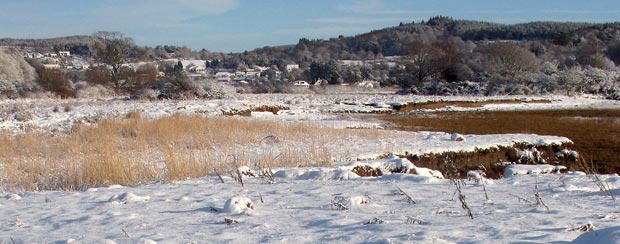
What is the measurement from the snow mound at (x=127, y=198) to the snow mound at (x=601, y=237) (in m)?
4.30

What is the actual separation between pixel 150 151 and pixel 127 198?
548 cm

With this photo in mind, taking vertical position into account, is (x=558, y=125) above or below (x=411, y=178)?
below

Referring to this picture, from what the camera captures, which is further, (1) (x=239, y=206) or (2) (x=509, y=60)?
(2) (x=509, y=60)

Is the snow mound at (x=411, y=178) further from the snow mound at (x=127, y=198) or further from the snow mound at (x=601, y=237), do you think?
the snow mound at (x=601, y=237)

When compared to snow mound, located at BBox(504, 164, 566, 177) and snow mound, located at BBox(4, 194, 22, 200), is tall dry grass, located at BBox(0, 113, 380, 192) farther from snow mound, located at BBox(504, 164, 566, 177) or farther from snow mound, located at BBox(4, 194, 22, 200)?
snow mound, located at BBox(504, 164, 566, 177)

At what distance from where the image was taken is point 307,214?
15.9ft

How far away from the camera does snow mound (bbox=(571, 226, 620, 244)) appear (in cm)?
309

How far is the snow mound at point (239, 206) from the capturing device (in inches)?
195

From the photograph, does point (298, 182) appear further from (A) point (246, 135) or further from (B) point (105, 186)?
(A) point (246, 135)

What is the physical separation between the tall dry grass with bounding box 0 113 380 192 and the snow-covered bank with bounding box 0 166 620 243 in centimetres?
89

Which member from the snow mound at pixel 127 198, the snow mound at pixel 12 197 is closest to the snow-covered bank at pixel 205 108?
the snow mound at pixel 12 197

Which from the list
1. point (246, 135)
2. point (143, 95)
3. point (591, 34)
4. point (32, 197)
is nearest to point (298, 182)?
point (32, 197)

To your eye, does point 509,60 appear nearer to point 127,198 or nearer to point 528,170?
point 528,170

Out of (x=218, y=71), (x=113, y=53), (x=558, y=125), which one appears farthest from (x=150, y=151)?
(x=218, y=71)
